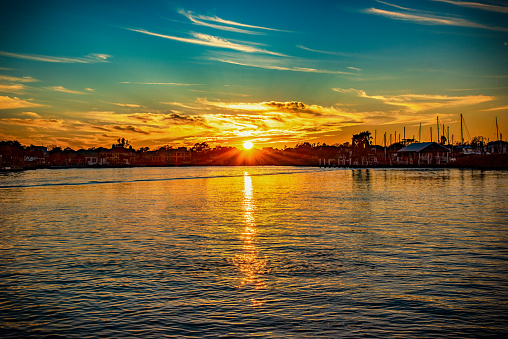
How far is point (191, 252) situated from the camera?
2267 cm

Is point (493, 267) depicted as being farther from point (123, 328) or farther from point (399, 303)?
point (123, 328)

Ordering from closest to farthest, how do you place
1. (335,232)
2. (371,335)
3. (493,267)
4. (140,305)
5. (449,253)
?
(371,335)
(140,305)
(493,267)
(449,253)
(335,232)

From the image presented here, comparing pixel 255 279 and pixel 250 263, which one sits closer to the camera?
pixel 255 279

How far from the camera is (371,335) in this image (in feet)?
37.6

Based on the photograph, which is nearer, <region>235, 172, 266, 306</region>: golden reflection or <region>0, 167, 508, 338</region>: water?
<region>0, 167, 508, 338</region>: water

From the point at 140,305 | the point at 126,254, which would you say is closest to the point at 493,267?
the point at 140,305

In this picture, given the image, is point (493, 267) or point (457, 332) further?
point (493, 267)

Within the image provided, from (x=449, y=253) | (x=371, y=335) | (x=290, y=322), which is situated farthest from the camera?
(x=449, y=253)

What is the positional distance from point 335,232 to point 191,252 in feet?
34.1

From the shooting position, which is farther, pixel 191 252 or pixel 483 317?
pixel 191 252

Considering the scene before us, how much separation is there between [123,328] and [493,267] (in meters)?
15.1

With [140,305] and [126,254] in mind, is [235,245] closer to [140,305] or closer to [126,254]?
[126,254]

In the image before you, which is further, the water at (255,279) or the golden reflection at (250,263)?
the golden reflection at (250,263)

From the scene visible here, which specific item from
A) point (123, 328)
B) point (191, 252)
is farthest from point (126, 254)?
point (123, 328)
